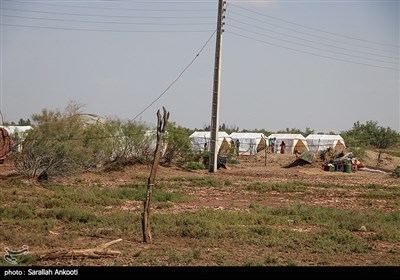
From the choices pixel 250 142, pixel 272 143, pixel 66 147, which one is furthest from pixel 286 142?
pixel 66 147

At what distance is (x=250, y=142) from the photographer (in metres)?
57.7

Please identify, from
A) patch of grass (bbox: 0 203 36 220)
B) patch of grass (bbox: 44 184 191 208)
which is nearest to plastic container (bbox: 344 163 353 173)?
patch of grass (bbox: 44 184 191 208)

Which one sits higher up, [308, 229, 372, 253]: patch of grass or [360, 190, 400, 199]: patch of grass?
[360, 190, 400, 199]: patch of grass

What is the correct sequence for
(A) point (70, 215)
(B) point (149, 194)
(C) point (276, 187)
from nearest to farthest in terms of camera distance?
(B) point (149, 194) < (A) point (70, 215) < (C) point (276, 187)

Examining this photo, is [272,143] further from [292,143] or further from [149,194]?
[149,194]

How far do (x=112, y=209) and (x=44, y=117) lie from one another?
930 cm

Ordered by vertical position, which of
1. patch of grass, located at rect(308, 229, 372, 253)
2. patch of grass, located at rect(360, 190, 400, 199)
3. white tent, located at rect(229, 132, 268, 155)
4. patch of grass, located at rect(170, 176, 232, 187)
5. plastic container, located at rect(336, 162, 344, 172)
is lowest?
patch of grass, located at rect(170, 176, 232, 187)

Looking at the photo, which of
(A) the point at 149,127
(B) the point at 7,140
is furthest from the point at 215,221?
(A) the point at 149,127

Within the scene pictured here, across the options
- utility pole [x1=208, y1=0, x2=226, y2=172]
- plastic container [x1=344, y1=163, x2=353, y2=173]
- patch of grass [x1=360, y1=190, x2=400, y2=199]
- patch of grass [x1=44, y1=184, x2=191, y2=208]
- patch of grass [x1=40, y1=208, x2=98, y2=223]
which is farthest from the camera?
plastic container [x1=344, y1=163, x2=353, y2=173]

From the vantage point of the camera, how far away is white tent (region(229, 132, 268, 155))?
184ft

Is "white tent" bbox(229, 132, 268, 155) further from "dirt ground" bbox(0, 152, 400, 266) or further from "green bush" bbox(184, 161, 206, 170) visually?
"green bush" bbox(184, 161, 206, 170)

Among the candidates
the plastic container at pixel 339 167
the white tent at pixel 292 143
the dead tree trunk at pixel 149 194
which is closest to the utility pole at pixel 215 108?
the plastic container at pixel 339 167

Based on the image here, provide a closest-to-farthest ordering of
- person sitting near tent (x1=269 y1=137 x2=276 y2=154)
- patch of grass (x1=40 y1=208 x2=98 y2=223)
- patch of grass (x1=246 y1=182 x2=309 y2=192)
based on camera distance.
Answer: patch of grass (x1=40 y1=208 x2=98 y2=223), patch of grass (x1=246 y1=182 x2=309 y2=192), person sitting near tent (x1=269 y1=137 x2=276 y2=154)

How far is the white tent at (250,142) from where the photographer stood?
56156 mm
